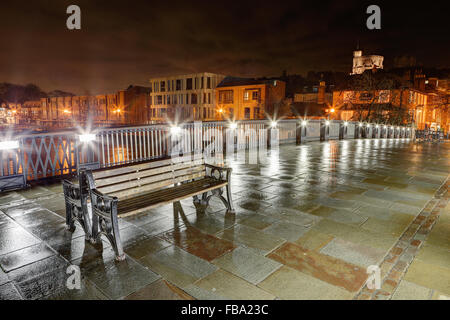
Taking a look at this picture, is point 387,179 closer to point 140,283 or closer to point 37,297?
point 140,283

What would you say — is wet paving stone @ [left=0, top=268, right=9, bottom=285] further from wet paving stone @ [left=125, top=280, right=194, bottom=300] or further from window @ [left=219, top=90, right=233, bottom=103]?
window @ [left=219, top=90, right=233, bottom=103]

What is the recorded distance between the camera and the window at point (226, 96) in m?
54.7

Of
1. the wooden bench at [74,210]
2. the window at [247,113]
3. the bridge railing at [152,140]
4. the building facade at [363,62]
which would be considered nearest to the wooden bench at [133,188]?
the wooden bench at [74,210]

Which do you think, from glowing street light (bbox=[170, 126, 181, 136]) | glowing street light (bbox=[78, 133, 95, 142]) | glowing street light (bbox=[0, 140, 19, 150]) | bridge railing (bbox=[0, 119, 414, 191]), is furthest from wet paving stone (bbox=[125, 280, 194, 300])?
glowing street light (bbox=[170, 126, 181, 136])

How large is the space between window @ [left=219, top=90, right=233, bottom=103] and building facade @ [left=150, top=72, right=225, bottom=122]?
3001mm

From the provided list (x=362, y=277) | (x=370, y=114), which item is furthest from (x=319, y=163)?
(x=370, y=114)

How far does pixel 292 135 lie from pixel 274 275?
44.0 ft

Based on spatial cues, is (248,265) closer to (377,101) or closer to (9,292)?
(9,292)

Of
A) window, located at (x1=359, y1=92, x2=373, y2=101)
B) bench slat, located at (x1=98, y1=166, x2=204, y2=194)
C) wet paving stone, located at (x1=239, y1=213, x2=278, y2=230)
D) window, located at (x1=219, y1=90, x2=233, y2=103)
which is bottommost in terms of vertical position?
wet paving stone, located at (x1=239, y1=213, x2=278, y2=230)

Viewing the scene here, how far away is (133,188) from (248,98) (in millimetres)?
49370

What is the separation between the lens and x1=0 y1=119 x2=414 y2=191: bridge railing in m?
6.76

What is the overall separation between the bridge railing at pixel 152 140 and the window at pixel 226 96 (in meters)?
35.7

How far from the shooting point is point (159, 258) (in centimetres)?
348

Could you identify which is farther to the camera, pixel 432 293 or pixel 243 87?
pixel 243 87
